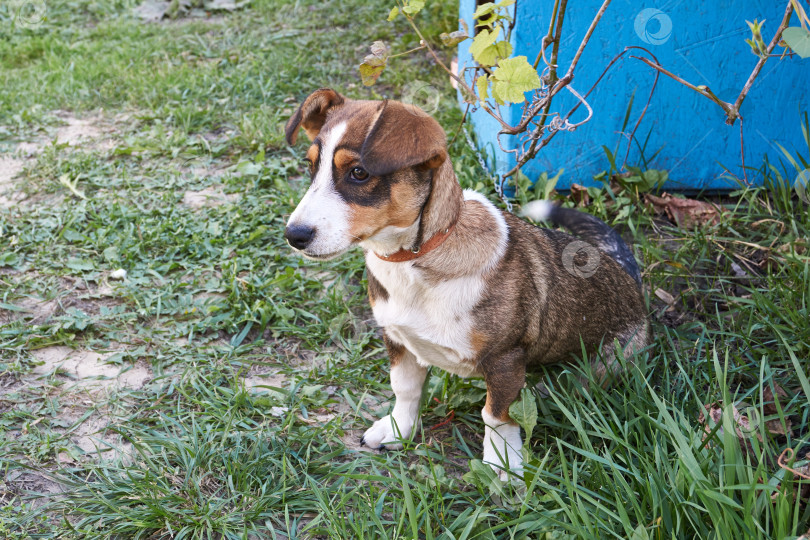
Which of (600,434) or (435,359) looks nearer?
(600,434)

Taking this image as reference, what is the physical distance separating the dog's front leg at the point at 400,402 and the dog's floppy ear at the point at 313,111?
0.93 metres

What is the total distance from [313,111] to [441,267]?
79 centimetres

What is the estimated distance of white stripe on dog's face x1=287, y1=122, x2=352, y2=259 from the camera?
7.48ft

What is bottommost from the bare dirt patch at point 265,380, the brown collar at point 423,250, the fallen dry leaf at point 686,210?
the bare dirt patch at point 265,380

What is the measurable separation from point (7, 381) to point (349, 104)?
213 centimetres

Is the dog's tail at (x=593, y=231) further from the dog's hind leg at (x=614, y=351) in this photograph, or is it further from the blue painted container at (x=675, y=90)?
the blue painted container at (x=675, y=90)

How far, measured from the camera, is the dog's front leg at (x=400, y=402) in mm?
2896

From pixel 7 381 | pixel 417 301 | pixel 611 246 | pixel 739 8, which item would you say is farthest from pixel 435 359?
pixel 739 8

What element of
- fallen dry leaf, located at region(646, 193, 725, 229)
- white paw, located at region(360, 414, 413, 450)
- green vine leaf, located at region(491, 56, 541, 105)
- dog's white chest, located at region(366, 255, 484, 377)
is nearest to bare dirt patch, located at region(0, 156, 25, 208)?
white paw, located at region(360, 414, 413, 450)

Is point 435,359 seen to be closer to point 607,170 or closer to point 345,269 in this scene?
point 345,269

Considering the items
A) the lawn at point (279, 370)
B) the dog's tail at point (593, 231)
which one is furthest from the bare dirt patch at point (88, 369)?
the dog's tail at point (593, 231)

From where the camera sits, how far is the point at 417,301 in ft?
8.52

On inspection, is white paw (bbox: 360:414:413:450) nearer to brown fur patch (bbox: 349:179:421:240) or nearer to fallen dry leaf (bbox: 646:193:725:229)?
brown fur patch (bbox: 349:179:421:240)

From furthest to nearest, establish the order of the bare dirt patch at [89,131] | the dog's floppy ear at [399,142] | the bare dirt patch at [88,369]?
the bare dirt patch at [89,131]
the bare dirt patch at [88,369]
the dog's floppy ear at [399,142]
